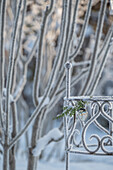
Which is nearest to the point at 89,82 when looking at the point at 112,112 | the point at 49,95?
the point at 49,95

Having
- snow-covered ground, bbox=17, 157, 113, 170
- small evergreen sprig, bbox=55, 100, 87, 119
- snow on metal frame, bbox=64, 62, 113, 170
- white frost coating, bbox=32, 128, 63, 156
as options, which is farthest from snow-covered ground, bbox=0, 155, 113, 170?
small evergreen sprig, bbox=55, 100, 87, 119

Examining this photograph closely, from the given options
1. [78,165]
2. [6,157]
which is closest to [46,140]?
[6,157]

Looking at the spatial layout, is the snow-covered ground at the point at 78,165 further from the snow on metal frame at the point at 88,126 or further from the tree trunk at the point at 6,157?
the snow on metal frame at the point at 88,126

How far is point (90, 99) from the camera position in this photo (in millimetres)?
Result: 1914

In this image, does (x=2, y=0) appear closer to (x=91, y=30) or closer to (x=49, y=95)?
A: (x=49, y=95)

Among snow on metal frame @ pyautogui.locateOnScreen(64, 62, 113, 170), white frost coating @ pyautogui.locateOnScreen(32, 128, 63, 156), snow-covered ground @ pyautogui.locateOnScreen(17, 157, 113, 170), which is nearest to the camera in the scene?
snow on metal frame @ pyautogui.locateOnScreen(64, 62, 113, 170)

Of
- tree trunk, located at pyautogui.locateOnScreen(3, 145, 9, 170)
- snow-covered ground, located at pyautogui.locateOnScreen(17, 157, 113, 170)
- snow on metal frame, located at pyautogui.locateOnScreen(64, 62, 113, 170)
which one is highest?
snow on metal frame, located at pyautogui.locateOnScreen(64, 62, 113, 170)

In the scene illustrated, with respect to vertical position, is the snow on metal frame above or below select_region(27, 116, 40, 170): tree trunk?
above

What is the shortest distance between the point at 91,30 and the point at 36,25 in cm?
145

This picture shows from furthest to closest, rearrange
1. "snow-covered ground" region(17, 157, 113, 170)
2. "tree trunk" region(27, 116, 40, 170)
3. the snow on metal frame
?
"snow-covered ground" region(17, 157, 113, 170), "tree trunk" region(27, 116, 40, 170), the snow on metal frame

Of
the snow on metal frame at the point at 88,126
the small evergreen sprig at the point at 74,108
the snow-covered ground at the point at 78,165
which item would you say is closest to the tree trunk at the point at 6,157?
the snow on metal frame at the point at 88,126

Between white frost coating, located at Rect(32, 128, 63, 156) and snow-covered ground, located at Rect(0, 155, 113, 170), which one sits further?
snow-covered ground, located at Rect(0, 155, 113, 170)

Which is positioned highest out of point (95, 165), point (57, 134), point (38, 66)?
point (38, 66)

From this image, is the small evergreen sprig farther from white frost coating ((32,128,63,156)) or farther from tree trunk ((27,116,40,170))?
tree trunk ((27,116,40,170))
